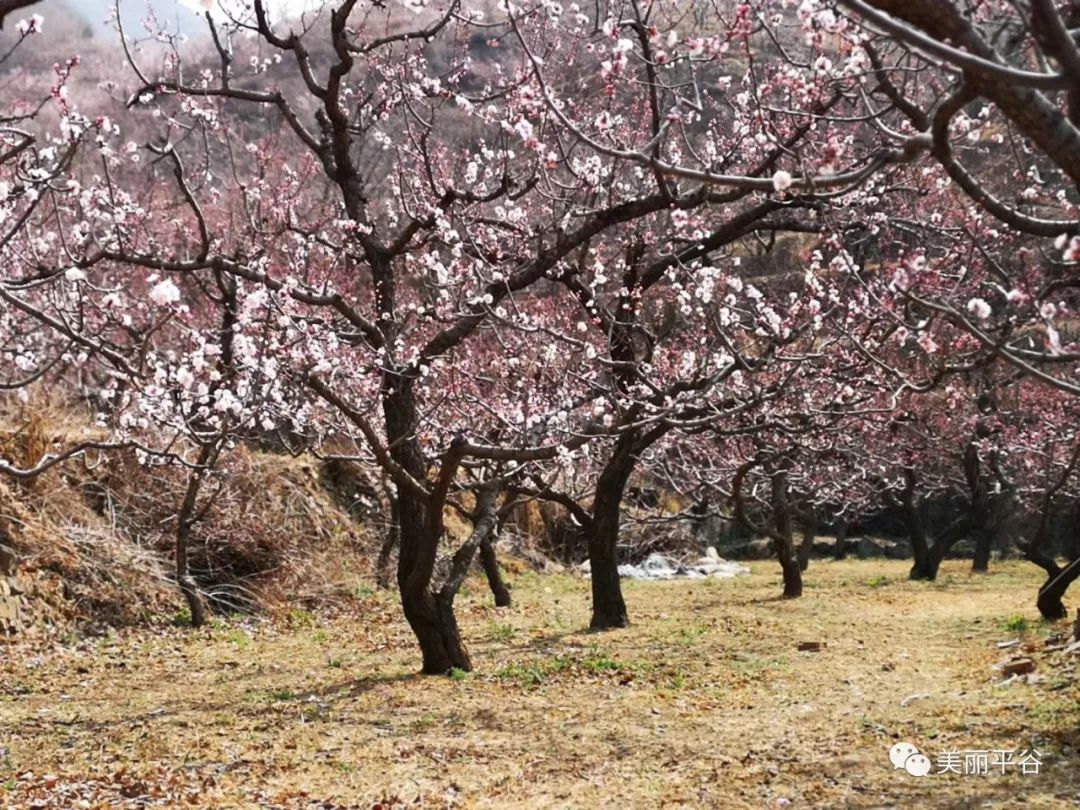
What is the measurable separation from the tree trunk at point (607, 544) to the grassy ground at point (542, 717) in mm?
374

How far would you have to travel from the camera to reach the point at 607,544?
11.0m

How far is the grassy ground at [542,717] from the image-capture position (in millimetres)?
5047

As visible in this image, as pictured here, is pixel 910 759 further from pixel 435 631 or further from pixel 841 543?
pixel 841 543

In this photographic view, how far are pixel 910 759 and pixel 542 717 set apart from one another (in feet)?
8.14

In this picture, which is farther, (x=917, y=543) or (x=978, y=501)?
(x=917, y=543)

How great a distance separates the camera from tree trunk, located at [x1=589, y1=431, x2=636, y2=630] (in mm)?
10914

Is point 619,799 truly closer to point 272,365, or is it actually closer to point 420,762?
point 420,762

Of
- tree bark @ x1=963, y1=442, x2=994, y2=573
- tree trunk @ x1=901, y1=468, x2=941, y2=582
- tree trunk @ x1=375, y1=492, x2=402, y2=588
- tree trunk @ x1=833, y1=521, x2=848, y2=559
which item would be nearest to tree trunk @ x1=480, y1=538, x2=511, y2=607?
tree trunk @ x1=375, y1=492, x2=402, y2=588

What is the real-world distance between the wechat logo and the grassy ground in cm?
11

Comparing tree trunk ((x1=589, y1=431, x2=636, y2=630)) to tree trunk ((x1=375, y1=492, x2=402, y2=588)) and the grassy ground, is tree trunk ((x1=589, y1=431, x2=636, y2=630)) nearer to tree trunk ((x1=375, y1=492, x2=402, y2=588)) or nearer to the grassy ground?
the grassy ground

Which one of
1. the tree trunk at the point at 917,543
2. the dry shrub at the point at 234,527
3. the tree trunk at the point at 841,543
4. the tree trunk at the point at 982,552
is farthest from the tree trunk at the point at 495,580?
the tree trunk at the point at 841,543

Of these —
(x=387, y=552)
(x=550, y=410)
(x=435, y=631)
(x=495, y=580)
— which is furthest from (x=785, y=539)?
(x=435, y=631)

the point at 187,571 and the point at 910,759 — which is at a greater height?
the point at 187,571

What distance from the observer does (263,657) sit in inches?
381
